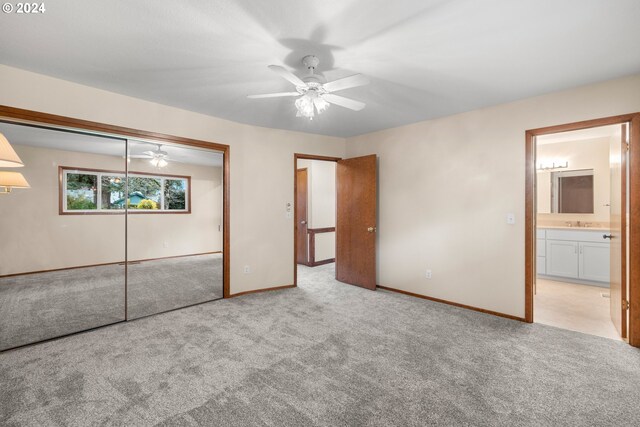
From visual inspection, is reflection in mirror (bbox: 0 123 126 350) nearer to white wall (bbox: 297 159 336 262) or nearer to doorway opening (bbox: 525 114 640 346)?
white wall (bbox: 297 159 336 262)

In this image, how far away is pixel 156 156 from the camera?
Result: 3650 millimetres

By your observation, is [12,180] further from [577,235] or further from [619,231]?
[577,235]

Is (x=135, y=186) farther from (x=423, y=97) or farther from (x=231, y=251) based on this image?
(x=423, y=97)

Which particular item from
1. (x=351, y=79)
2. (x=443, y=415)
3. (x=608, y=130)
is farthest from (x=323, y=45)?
(x=608, y=130)

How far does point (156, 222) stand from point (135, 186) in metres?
0.59

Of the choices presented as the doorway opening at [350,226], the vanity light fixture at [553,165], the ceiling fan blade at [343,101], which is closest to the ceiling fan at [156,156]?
the doorway opening at [350,226]

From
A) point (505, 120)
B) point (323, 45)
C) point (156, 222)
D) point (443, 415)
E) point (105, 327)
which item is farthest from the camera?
point (156, 222)

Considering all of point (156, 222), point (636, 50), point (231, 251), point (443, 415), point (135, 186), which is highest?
point (636, 50)

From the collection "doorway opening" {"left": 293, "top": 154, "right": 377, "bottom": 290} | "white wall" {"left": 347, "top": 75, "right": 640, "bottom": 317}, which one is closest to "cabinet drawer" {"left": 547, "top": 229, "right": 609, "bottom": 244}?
"white wall" {"left": 347, "top": 75, "right": 640, "bottom": 317}

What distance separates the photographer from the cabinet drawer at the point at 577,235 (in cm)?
462

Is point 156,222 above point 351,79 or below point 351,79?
below

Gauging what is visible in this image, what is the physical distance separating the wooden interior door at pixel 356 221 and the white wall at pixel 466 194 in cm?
22

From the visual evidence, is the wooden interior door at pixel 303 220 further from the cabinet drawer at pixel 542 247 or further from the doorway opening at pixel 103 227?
the cabinet drawer at pixel 542 247

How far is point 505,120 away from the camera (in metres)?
3.40
